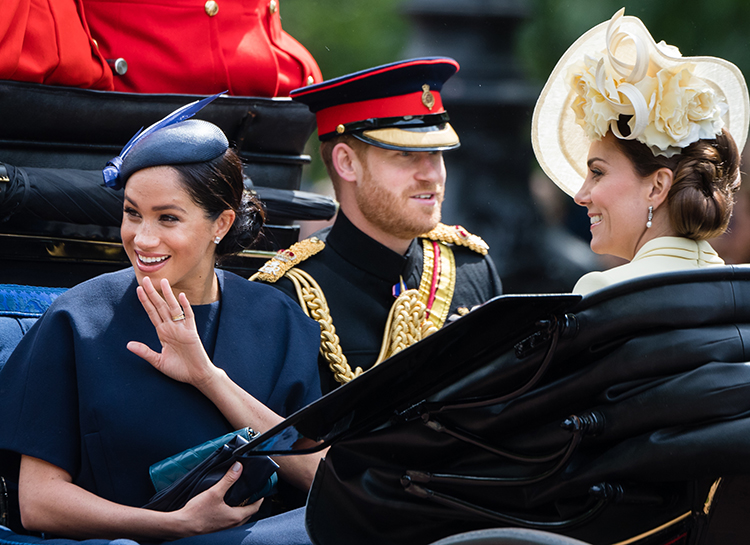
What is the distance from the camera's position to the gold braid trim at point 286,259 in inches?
122

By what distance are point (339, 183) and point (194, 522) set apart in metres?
1.63

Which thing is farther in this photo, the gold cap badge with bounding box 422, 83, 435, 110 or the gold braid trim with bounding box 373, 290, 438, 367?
the gold cap badge with bounding box 422, 83, 435, 110

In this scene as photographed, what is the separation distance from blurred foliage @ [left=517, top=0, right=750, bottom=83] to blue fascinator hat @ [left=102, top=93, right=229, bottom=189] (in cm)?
414

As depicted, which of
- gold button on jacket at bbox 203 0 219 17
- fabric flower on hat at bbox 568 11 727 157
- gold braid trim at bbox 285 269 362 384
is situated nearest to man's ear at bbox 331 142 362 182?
gold braid trim at bbox 285 269 362 384

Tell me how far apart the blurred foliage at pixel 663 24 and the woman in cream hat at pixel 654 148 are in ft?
13.2

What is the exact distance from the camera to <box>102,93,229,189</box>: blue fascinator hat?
235cm

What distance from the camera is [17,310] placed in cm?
254

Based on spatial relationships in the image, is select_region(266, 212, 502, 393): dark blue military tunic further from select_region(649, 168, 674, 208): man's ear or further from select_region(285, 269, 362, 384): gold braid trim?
select_region(649, 168, 674, 208): man's ear

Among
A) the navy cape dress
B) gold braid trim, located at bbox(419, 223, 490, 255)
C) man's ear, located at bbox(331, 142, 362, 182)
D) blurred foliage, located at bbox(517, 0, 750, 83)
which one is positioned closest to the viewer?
the navy cape dress

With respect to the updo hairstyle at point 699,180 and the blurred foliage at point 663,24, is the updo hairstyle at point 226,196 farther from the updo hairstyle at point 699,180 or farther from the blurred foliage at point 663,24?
the blurred foliage at point 663,24

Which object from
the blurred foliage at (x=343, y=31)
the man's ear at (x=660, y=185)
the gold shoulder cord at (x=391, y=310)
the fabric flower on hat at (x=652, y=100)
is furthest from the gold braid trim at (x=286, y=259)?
the blurred foliage at (x=343, y=31)

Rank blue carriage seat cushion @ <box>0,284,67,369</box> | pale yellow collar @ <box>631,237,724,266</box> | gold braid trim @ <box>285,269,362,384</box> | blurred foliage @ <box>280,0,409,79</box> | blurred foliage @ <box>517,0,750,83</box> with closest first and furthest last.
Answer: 1. pale yellow collar @ <box>631,237,724,266</box>
2. blue carriage seat cushion @ <box>0,284,67,369</box>
3. gold braid trim @ <box>285,269,362,384</box>
4. blurred foliage @ <box>517,0,750,83</box>
5. blurred foliage @ <box>280,0,409,79</box>

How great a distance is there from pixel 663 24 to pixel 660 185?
4.71 meters

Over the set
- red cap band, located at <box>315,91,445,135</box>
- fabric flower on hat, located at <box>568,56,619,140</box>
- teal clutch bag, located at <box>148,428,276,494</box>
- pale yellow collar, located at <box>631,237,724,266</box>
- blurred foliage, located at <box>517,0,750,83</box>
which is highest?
blurred foliage, located at <box>517,0,750,83</box>
